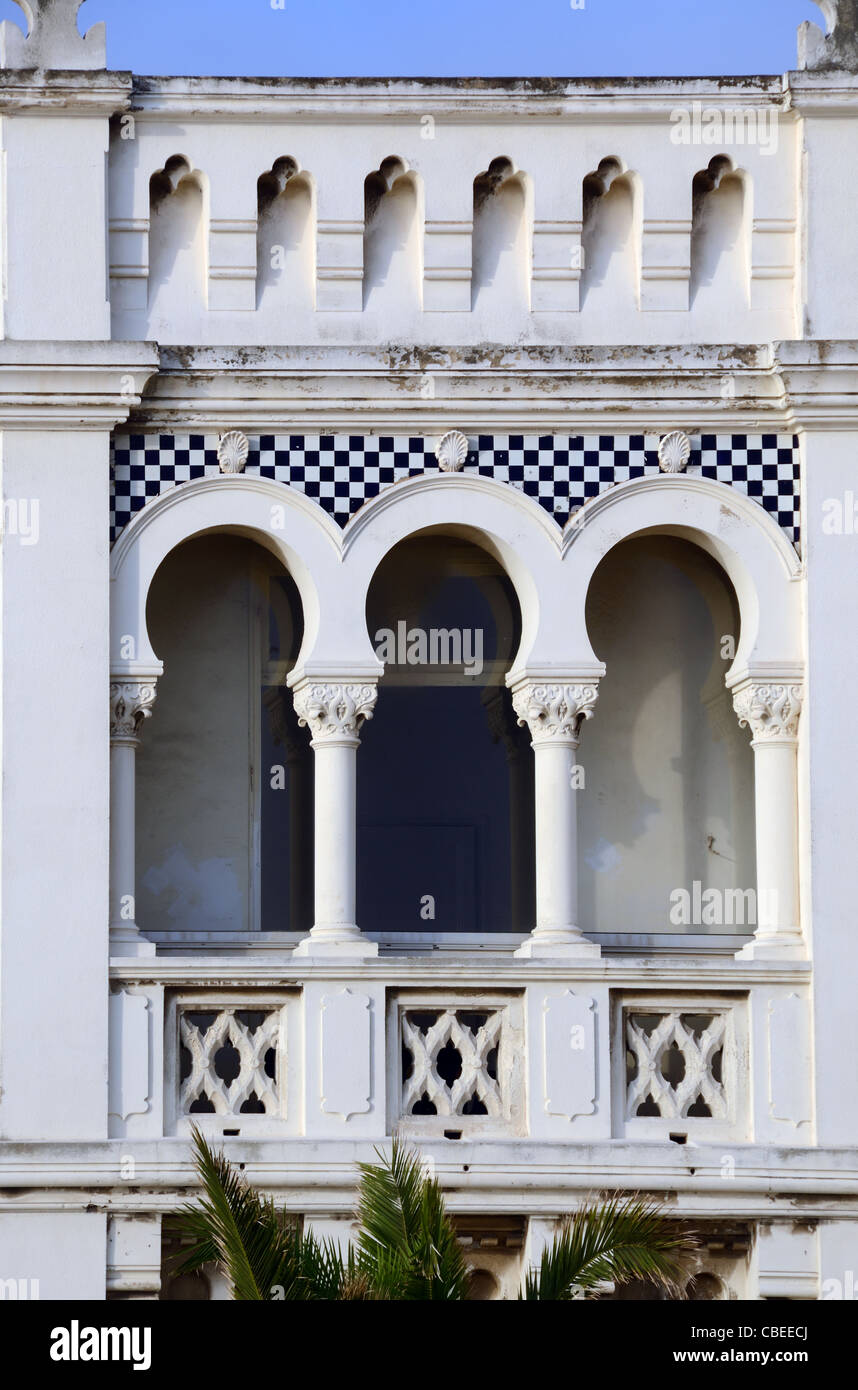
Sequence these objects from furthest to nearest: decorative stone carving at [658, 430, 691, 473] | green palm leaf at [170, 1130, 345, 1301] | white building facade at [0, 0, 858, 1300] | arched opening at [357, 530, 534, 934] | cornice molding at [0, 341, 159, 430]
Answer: arched opening at [357, 530, 534, 934], decorative stone carving at [658, 430, 691, 473], cornice molding at [0, 341, 159, 430], white building facade at [0, 0, 858, 1300], green palm leaf at [170, 1130, 345, 1301]

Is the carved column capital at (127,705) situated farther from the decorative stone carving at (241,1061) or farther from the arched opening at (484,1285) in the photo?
the arched opening at (484,1285)

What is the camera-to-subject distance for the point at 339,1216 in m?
16.5

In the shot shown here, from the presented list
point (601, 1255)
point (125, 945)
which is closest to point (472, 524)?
point (125, 945)

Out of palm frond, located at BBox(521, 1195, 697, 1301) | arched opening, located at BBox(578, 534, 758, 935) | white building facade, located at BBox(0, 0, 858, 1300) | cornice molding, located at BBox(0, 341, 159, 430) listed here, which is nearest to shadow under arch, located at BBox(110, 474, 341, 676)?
white building facade, located at BBox(0, 0, 858, 1300)

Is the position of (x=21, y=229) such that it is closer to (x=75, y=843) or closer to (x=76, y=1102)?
(x=75, y=843)

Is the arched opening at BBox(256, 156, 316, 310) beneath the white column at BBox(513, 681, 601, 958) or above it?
above

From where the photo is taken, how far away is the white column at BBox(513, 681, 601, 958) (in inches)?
669

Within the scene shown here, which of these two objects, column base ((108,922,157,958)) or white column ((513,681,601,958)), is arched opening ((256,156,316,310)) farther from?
column base ((108,922,157,958))

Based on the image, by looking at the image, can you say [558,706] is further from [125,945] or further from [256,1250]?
[256,1250]

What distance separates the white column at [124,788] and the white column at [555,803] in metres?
2.50

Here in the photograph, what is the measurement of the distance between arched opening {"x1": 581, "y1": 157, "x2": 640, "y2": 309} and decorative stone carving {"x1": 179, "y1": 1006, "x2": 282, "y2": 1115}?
5330 mm

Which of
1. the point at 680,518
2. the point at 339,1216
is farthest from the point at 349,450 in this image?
the point at 339,1216

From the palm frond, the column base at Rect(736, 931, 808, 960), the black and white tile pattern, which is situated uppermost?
the black and white tile pattern

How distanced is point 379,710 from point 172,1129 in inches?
141
